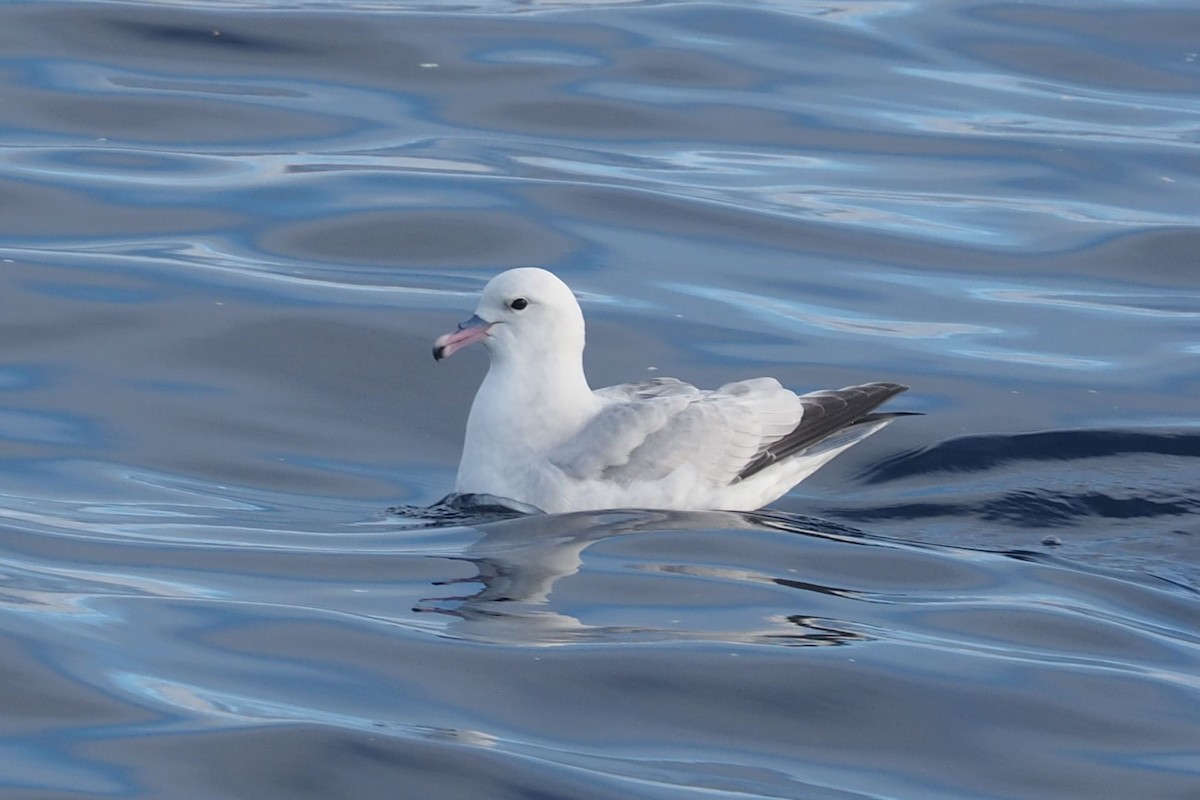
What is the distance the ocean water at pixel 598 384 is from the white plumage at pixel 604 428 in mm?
230

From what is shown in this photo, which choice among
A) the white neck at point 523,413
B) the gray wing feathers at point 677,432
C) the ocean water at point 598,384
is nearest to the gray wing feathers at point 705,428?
the gray wing feathers at point 677,432

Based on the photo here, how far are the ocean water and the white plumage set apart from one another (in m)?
0.23

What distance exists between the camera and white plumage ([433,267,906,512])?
300 inches

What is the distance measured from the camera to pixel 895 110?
15.2 m

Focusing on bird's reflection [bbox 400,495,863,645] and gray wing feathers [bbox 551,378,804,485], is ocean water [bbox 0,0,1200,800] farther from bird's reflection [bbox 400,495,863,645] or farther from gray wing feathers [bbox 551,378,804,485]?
gray wing feathers [bbox 551,378,804,485]

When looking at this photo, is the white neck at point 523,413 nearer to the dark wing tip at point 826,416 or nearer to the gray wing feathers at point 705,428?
the gray wing feathers at point 705,428

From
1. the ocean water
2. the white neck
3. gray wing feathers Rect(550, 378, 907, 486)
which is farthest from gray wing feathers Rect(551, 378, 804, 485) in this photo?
the ocean water

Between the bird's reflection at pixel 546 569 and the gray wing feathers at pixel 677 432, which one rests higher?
the gray wing feathers at pixel 677 432

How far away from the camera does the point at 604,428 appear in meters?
7.69

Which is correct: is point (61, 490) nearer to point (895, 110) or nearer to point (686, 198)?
point (686, 198)

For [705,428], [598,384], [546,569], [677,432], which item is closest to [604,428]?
[677,432]

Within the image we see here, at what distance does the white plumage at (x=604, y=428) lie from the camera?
761cm

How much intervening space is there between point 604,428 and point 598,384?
2.18 metres

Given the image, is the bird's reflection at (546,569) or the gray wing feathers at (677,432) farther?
the gray wing feathers at (677,432)
